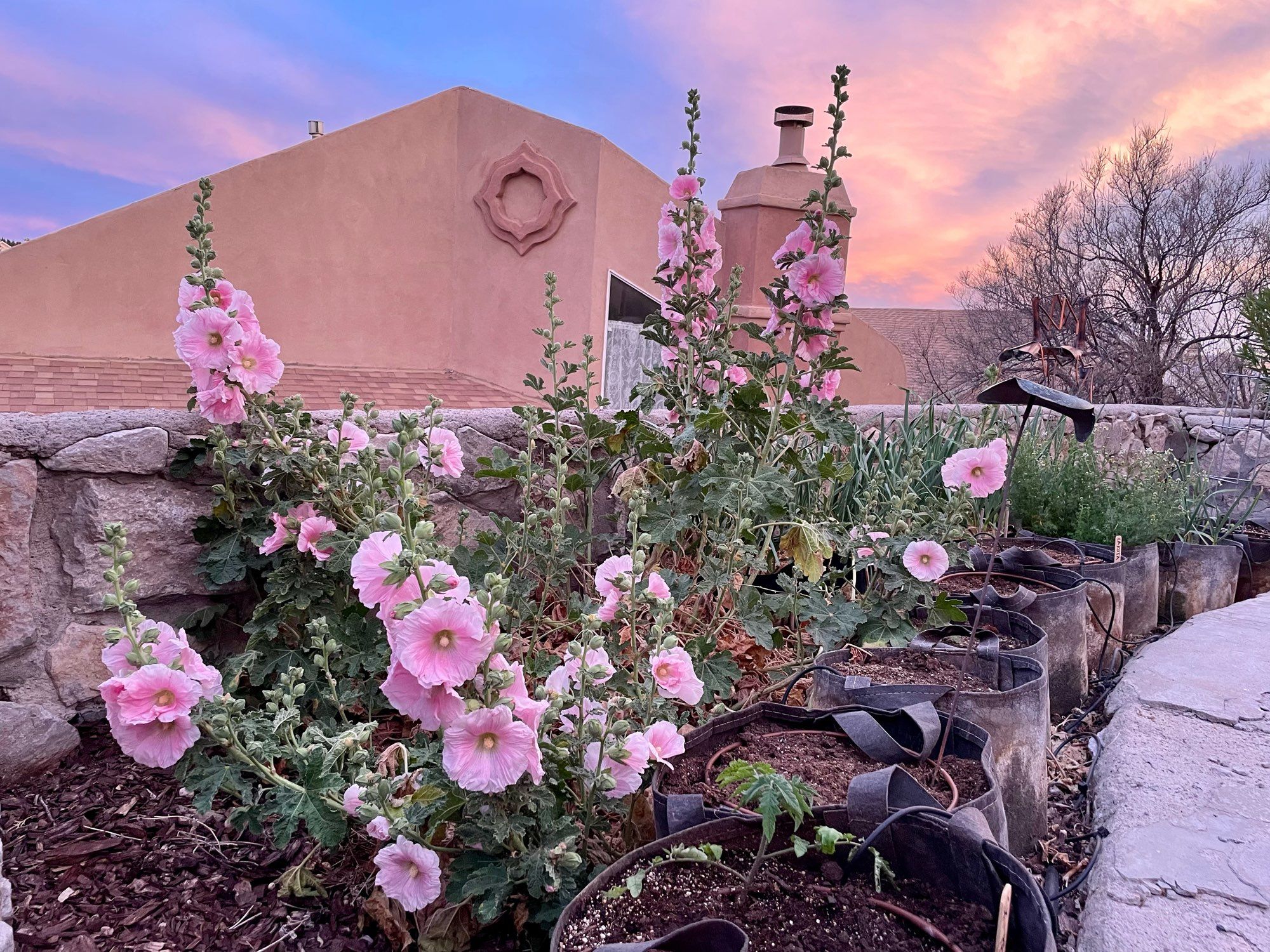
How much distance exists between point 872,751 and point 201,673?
110cm

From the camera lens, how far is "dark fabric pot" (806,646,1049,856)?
162 centimetres

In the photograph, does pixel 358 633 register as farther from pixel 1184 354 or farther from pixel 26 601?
pixel 1184 354

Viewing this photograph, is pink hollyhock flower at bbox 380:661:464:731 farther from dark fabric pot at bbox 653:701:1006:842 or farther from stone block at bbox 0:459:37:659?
stone block at bbox 0:459:37:659

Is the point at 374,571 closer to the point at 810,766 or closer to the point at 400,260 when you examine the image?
the point at 810,766

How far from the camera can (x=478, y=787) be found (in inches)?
40.6

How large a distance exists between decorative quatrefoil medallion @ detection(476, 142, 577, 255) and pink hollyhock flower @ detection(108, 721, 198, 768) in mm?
5567

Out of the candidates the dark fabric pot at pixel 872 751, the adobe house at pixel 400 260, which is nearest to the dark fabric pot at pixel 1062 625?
the dark fabric pot at pixel 872 751

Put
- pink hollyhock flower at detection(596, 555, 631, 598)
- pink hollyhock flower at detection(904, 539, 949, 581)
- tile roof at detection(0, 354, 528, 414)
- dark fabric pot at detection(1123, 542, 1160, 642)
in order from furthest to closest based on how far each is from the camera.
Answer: tile roof at detection(0, 354, 528, 414)
dark fabric pot at detection(1123, 542, 1160, 642)
pink hollyhock flower at detection(904, 539, 949, 581)
pink hollyhock flower at detection(596, 555, 631, 598)

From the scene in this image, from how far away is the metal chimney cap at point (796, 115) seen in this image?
546cm

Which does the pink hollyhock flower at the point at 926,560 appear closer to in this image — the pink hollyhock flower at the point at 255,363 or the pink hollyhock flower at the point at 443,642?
the pink hollyhock flower at the point at 443,642

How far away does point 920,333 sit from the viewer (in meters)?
19.7

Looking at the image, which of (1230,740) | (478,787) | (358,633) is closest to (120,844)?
(358,633)

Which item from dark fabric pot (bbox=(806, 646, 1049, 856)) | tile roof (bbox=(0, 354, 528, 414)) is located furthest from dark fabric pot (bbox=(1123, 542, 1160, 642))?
tile roof (bbox=(0, 354, 528, 414))

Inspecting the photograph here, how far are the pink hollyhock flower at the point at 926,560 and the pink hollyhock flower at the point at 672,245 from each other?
993mm
